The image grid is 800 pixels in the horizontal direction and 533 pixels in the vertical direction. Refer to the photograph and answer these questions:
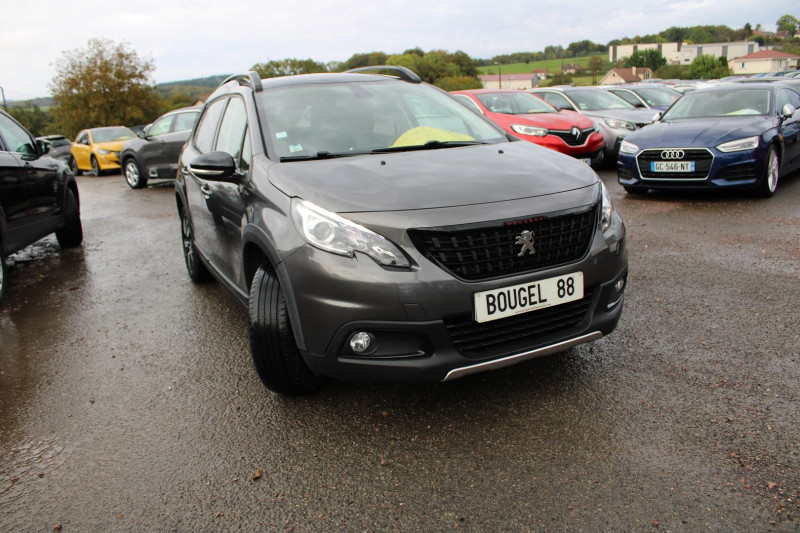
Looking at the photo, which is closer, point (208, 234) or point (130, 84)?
point (208, 234)

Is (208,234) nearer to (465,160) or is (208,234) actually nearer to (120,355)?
(120,355)

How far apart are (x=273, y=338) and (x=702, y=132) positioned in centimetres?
670

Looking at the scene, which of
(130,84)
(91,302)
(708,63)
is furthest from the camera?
(708,63)

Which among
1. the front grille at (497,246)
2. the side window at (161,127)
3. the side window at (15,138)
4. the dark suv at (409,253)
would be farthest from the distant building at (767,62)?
the front grille at (497,246)

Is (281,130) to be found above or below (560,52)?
below

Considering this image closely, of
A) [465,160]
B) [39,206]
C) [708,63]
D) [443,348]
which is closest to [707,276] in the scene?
[465,160]

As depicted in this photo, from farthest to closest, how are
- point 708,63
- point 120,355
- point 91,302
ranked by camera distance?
point 708,63, point 91,302, point 120,355

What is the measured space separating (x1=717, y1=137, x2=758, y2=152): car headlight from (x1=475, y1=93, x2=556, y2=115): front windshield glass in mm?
4410

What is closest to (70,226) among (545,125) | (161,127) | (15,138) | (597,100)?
(15,138)

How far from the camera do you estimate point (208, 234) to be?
171 inches

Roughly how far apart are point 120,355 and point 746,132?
23.8 feet

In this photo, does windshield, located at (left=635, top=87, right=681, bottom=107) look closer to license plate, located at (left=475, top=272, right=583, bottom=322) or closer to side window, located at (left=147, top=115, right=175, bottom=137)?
side window, located at (left=147, top=115, right=175, bottom=137)

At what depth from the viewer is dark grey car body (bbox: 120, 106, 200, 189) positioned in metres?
13.8

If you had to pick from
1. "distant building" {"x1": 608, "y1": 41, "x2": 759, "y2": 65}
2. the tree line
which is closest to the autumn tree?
the tree line
